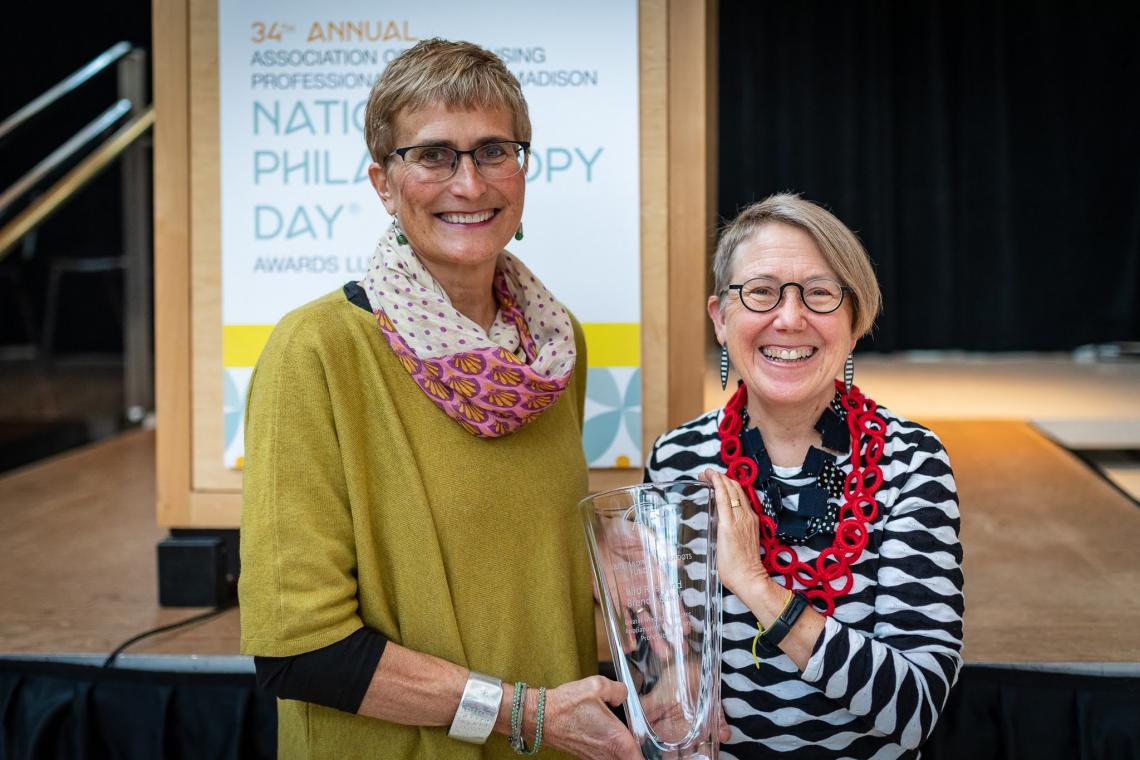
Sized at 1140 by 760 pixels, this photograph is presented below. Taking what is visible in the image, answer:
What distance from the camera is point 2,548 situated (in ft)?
10.5

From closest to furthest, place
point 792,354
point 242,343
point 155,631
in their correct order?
point 792,354, point 155,631, point 242,343

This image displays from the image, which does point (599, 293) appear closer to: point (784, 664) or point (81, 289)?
point (784, 664)

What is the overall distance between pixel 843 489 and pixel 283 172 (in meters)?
1.54

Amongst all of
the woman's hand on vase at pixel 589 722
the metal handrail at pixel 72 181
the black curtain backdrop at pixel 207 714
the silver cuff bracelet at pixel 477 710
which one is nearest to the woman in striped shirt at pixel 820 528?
the woman's hand on vase at pixel 589 722

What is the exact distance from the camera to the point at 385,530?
59.0 inches

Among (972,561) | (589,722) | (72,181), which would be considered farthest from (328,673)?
(72,181)

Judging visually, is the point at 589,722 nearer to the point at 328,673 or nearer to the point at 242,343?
the point at 328,673

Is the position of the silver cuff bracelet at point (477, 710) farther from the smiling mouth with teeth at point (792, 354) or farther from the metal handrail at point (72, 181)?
the metal handrail at point (72, 181)

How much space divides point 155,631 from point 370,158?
1.11m

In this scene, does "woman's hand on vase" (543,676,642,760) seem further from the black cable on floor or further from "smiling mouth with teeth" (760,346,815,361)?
the black cable on floor

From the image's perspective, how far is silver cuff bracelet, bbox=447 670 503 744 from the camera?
4.74ft

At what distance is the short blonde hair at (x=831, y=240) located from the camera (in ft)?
4.91

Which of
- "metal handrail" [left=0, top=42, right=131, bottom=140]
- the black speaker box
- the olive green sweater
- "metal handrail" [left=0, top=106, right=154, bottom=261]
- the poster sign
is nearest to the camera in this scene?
the olive green sweater

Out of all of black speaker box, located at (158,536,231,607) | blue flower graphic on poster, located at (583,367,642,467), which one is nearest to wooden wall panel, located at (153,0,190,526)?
black speaker box, located at (158,536,231,607)
